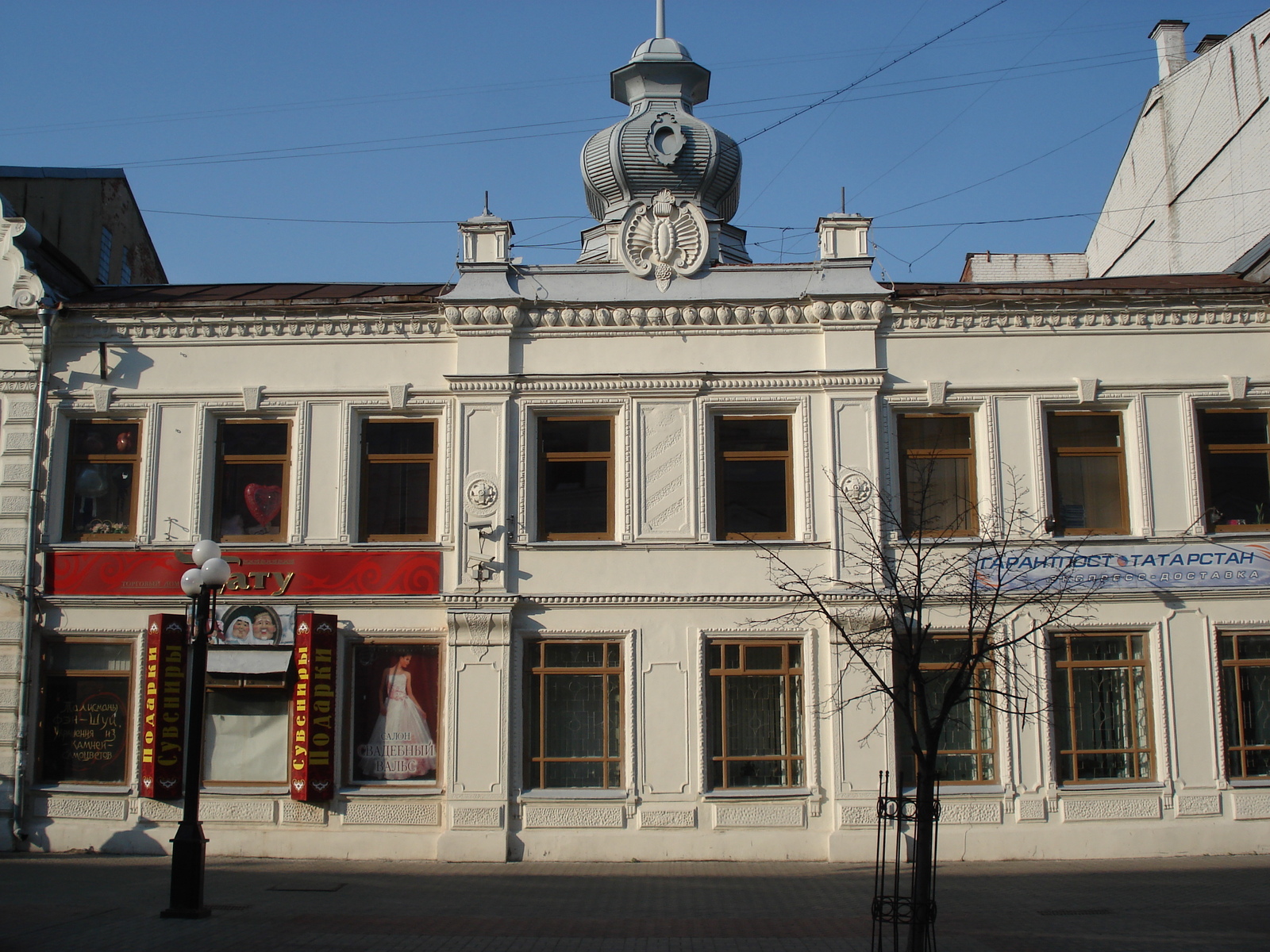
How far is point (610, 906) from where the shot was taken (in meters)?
12.6

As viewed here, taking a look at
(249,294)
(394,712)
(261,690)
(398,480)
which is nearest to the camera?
(394,712)

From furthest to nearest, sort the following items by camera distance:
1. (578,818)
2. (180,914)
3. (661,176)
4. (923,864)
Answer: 1. (661,176)
2. (578,818)
3. (180,914)
4. (923,864)

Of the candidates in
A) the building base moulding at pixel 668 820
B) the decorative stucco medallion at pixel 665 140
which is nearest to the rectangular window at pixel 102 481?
the building base moulding at pixel 668 820

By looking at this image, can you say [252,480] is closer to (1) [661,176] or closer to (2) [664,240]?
(2) [664,240]

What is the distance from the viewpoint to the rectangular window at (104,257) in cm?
2197

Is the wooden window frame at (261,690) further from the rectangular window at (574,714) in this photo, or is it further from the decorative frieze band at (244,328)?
the decorative frieze band at (244,328)

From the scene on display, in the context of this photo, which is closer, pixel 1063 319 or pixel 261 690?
pixel 261 690

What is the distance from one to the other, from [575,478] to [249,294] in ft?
20.8

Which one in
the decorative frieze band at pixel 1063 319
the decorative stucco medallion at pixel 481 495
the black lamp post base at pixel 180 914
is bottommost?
the black lamp post base at pixel 180 914

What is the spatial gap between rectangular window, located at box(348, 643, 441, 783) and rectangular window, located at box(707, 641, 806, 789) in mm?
3988

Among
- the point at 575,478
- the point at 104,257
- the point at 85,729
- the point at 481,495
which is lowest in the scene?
the point at 85,729

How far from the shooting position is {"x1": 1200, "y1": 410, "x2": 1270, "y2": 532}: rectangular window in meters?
16.3

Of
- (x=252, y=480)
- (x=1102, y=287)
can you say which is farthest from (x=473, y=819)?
(x=1102, y=287)

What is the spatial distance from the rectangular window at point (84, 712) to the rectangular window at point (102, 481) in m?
1.68
